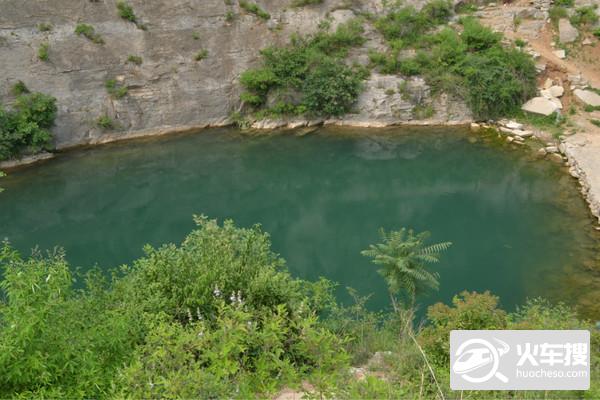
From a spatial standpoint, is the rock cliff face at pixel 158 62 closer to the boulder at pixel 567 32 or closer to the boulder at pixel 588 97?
the boulder at pixel 588 97

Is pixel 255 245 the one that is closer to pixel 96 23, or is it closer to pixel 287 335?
pixel 287 335

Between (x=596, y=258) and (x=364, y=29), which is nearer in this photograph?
(x=596, y=258)

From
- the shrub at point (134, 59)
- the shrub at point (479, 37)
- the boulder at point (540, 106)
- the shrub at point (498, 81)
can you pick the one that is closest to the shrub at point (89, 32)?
the shrub at point (134, 59)

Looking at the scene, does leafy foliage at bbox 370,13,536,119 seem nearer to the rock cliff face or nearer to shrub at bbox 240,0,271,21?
the rock cliff face

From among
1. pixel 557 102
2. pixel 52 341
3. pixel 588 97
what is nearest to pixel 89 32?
pixel 557 102

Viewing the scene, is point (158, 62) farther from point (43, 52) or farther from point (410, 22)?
point (410, 22)

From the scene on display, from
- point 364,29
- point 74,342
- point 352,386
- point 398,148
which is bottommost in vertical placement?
point 398,148

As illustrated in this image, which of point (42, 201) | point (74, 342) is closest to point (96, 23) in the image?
point (42, 201)

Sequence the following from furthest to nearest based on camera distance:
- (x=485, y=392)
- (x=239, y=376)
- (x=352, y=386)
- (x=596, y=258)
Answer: (x=596, y=258) < (x=485, y=392) < (x=239, y=376) < (x=352, y=386)
